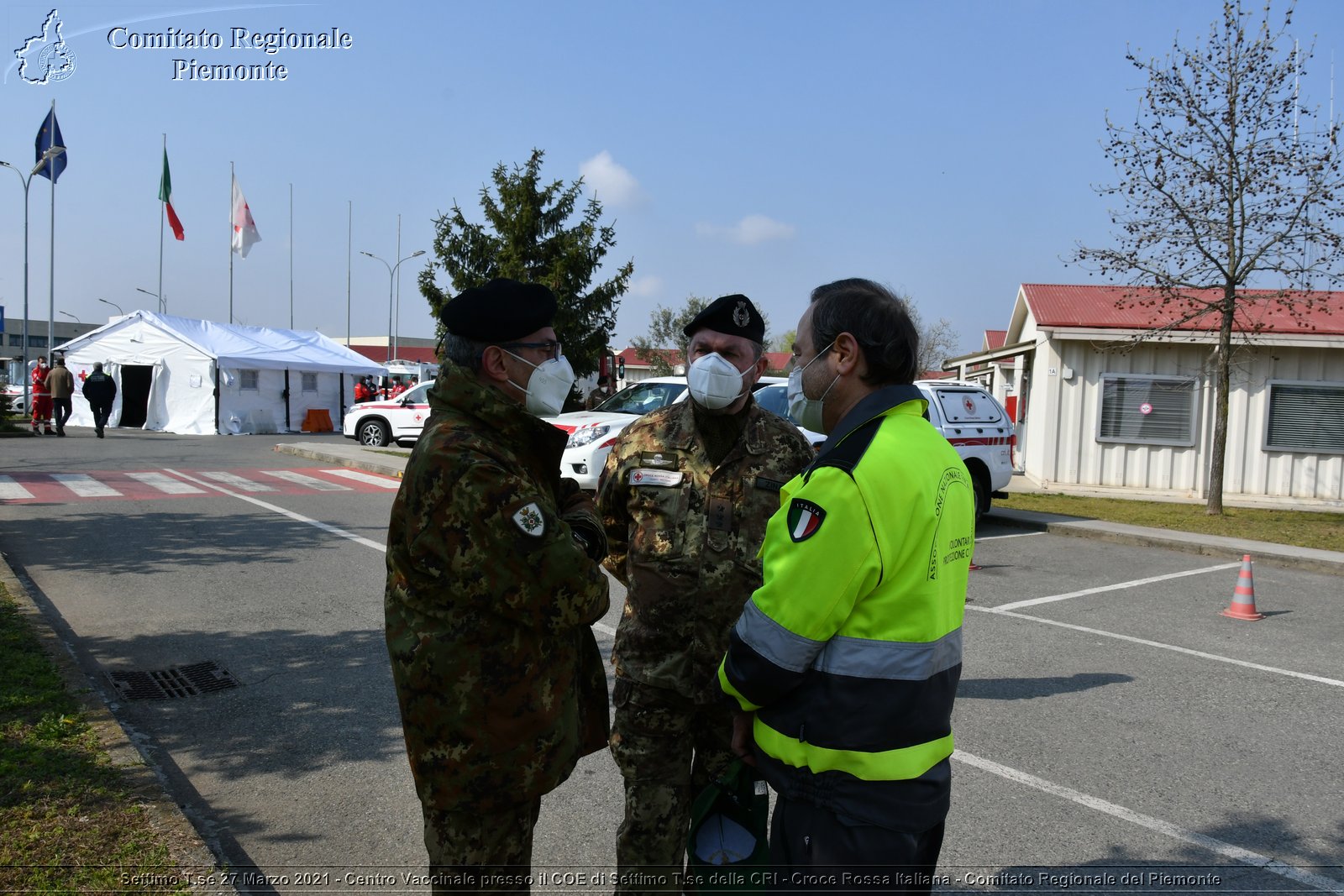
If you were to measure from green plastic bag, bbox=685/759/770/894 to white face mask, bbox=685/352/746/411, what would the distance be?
114 cm

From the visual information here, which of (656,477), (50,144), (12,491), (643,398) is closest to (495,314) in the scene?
(656,477)

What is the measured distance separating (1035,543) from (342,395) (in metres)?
25.7

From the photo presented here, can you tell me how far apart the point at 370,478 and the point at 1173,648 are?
523 inches

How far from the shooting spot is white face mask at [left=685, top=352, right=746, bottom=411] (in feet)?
9.78

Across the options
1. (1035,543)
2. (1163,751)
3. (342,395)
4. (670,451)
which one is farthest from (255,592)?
(342,395)

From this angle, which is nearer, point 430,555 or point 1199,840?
point 430,555

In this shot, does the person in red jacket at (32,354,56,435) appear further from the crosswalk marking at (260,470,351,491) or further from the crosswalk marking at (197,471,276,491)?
the crosswalk marking at (260,470,351,491)

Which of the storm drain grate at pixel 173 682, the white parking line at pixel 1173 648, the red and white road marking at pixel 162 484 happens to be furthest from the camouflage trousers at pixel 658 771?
the red and white road marking at pixel 162 484

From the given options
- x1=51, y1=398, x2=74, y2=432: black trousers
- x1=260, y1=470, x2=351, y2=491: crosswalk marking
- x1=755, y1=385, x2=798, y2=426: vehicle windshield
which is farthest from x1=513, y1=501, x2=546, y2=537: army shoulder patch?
x1=51, y1=398, x2=74, y2=432: black trousers

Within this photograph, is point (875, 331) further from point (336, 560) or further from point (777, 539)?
point (336, 560)

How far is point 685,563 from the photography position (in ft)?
9.26

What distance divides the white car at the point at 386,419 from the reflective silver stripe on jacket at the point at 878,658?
21501 mm

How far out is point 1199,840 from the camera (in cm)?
377

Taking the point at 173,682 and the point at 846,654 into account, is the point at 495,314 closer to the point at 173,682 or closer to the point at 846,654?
the point at 846,654
